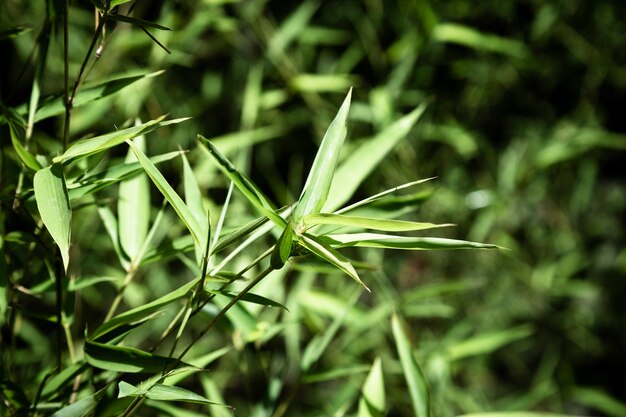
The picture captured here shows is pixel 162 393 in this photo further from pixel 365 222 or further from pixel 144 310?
pixel 365 222

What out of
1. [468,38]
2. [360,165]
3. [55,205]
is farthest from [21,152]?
[468,38]

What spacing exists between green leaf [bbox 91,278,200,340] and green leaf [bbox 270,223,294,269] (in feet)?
0.25

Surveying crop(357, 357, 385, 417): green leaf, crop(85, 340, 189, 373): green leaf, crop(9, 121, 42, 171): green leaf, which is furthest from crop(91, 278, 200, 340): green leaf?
crop(357, 357, 385, 417): green leaf

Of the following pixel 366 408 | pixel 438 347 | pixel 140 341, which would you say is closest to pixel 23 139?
pixel 366 408

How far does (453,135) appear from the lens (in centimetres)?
123

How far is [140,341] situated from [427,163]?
673mm

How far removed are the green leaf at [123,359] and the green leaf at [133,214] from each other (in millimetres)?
109

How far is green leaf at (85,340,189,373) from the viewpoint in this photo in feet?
1.41

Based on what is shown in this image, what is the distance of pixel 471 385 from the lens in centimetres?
128

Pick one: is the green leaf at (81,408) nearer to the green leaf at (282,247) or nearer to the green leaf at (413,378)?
the green leaf at (282,247)

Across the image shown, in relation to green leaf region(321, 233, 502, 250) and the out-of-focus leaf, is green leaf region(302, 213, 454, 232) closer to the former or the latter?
green leaf region(321, 233, 502, 250)

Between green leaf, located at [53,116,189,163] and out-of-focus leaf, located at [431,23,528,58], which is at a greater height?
green leaf, located at [53,116,189,163]

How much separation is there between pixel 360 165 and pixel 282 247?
0.23 m

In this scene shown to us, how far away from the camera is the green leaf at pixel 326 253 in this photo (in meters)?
0.35
